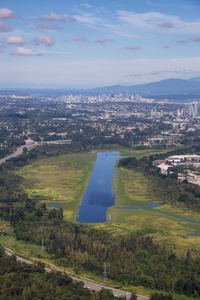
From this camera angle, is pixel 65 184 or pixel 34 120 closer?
pixel 65 184

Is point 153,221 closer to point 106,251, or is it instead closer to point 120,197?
point 120,197

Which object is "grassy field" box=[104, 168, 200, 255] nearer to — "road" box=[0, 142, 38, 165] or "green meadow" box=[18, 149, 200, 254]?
"green meadow" box=[18, 149, 200, 254]

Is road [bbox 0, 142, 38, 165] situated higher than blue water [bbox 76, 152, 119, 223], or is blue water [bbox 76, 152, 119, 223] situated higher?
road [bbox 0, 142, 38, 165]

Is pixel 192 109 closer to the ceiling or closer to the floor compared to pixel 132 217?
closer to the ceiling

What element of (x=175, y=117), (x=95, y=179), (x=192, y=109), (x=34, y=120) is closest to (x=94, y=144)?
(x=95, y=179)

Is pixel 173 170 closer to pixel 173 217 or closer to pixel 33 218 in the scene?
pixel 173 217

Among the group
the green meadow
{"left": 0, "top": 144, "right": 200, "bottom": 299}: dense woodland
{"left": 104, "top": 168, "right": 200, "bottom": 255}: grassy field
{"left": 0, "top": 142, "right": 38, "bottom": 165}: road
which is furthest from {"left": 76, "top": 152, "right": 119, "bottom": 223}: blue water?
{"left": 0, "top": 142, "right": 38, "bottom": 165}: road
